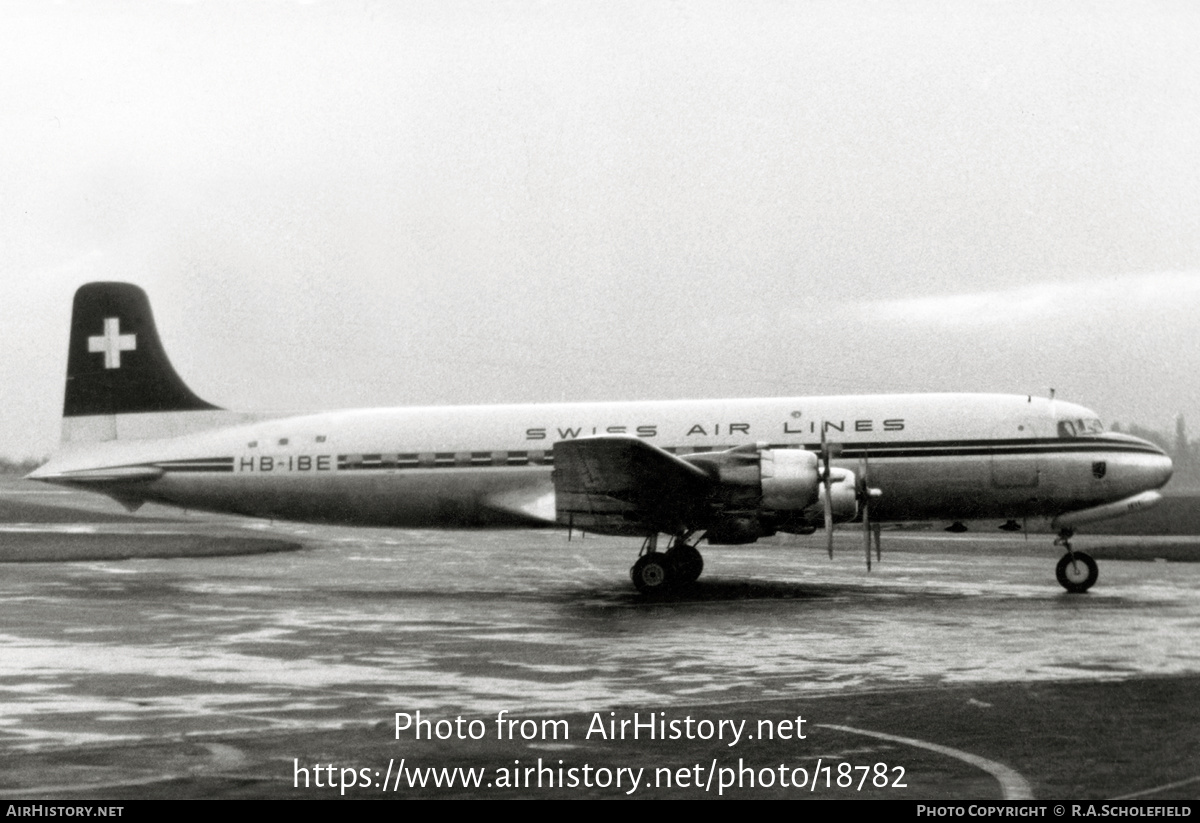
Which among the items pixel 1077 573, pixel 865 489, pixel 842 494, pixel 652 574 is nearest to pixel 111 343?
pixel 652 574

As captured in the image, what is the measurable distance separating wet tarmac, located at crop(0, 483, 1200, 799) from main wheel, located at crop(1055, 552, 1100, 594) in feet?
1.68

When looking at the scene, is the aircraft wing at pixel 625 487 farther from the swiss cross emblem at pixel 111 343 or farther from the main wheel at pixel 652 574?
the swiss cross emblem at pixel 111 343

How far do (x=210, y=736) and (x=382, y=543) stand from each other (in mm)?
32809

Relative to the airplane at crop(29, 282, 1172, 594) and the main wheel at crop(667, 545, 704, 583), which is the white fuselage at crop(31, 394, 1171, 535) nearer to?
the airplane at crop(29, 282, 1172, 594)

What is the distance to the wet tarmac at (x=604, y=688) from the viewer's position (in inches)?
324

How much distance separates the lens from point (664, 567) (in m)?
21.5

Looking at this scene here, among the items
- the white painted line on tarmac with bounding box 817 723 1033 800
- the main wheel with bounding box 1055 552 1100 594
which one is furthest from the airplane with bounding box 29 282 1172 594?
the white painted line on tarmac with bounding box 817 723 1033 800

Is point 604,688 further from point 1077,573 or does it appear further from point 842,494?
point 1077,573

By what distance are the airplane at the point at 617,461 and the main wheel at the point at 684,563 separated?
4 centimetres

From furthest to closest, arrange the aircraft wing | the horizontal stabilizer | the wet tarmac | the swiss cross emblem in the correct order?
the swiss cross emblem, the horizontal stabilizer, the aircraft wing, the wet tarmac

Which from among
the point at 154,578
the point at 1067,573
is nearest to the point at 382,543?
the point at 154,578

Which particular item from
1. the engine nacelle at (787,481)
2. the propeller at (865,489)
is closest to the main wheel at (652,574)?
the engine nacelle at (787,481)

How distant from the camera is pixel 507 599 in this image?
69.7ft

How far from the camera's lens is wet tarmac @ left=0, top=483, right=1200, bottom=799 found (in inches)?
324
